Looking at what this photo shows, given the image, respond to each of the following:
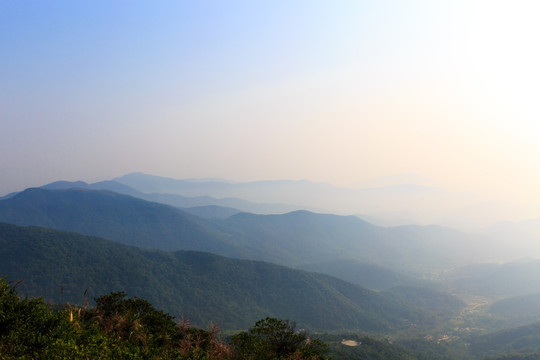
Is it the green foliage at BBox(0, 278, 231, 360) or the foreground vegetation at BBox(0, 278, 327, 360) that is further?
the foreground vegetation at BBox(0, 278, 327, 360)

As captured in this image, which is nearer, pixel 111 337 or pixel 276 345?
pixel 111 337

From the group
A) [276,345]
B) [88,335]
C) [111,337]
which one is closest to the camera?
[88,335]

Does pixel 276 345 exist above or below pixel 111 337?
below

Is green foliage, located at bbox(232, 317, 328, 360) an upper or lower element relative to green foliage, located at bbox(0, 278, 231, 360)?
lower

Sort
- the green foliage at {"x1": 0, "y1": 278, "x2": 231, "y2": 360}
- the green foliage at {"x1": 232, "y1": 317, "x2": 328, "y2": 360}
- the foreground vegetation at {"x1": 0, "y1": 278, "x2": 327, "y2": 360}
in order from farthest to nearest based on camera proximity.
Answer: the green foliage at {"x1": 232, "y1": 317, "x2": 328, "y2": 360} < the foreground vegetation at {"x1": 0, "y1": 278, "x2": 327, "y2": 360} < the green foliage at {"x1": 0, "y1": 278, "x2": 231, "y2": 360}

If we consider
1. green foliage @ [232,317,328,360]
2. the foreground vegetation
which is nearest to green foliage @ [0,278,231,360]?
the foreground vegetation

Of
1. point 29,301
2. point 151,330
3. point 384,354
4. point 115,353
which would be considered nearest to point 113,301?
point 151,330

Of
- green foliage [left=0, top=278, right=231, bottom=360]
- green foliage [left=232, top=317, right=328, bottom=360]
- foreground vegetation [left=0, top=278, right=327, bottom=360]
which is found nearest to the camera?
green foliage [left=0, top=278, right=231, bottom=360]

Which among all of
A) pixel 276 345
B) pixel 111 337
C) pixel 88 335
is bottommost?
pixel 276 345

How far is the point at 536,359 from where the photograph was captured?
522ft

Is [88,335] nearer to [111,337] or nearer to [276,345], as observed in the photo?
[111,337]

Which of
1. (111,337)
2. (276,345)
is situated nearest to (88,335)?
(111,337)

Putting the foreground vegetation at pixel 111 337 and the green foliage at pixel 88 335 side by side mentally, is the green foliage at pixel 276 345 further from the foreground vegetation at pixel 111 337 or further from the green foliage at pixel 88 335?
the green foliage at pixel 88 335

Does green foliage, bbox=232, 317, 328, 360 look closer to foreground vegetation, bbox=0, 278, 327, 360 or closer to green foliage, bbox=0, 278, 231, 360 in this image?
foreground vegetation, bbox=0, 278, 327, 360
